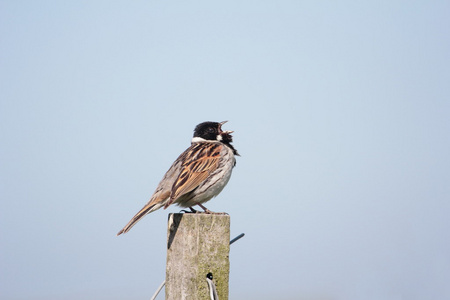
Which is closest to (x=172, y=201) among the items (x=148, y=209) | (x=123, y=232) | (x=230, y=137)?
(x=148, y=209)

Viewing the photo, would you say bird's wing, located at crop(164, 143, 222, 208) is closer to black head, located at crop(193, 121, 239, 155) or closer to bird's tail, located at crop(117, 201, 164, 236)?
bird's tail, located at crop(117, 201, 164, 236)

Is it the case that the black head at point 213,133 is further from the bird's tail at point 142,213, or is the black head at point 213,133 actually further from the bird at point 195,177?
the bird's tail at point 142,213

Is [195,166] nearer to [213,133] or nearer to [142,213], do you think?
[142,213]

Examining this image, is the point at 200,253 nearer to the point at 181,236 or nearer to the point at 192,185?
the point at 181,236

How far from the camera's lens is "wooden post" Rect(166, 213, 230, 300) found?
485 cm

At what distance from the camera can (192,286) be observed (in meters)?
4.82

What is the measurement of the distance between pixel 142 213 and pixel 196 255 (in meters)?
2.28

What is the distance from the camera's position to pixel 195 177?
303 inches

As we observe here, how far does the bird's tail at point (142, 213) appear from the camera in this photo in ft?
21.7

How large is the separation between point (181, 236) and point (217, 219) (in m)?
0.34

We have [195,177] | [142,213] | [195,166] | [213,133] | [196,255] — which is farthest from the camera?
[213,133]

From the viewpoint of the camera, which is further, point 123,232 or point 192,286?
point 123,232

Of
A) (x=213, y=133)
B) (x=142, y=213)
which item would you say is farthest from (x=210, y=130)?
(x=142, y=213)

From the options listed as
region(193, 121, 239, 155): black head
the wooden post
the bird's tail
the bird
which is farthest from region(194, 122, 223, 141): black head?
the wooden post
